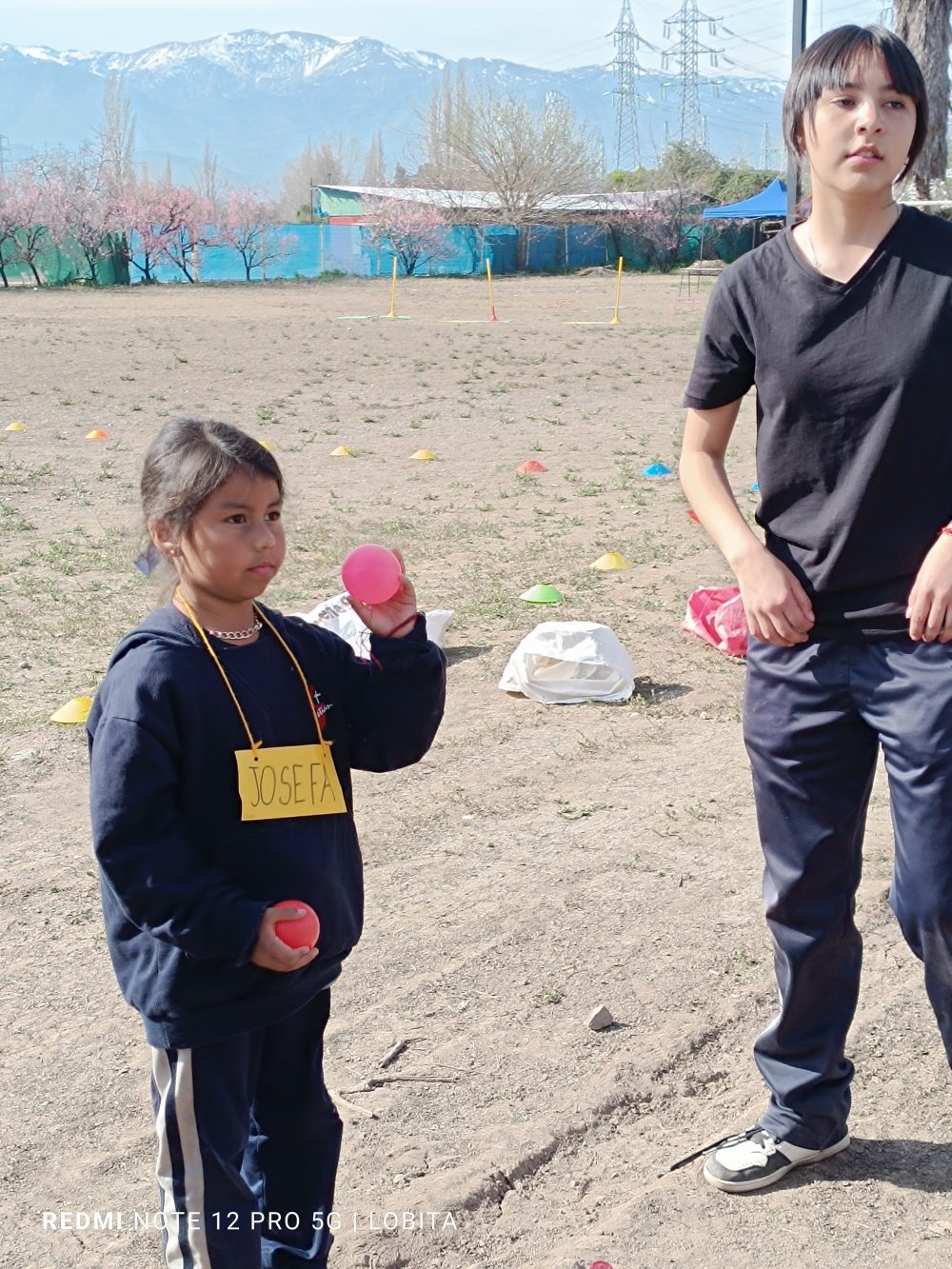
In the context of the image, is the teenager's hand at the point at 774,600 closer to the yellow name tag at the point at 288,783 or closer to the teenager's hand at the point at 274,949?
the yellow name tag at the point at 288,783

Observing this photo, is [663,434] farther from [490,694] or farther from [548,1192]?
[548,1192]

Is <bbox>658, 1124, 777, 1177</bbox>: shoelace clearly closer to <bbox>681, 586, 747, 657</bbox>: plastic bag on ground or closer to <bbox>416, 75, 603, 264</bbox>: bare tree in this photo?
<bbox>681, 586, 747, 657</bbox>: plastic bag on ground

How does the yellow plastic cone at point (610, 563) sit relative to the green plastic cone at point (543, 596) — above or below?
above

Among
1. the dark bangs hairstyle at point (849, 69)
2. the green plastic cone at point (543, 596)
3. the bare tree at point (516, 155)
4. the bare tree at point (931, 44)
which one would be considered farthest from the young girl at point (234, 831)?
the bare tree at point (516, 155)

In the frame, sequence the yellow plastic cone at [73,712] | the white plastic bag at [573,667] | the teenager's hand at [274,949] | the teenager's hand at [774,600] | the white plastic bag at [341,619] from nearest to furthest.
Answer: the teenager's hand at [274,949] < the teenager's hand at [774,600] < the white plastic bag at [341,619] < the yellow plastic cone at [73,712] < the white plastic bag at [573,667]

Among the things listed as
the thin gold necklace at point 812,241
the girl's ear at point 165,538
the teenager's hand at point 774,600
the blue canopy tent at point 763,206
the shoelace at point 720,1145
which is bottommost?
the shoelace at point 720,1145

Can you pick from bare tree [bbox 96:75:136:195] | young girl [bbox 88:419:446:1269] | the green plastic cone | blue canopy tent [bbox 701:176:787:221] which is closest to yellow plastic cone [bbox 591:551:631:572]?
the green plastic cone

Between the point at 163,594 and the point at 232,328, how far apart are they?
75.0 feet

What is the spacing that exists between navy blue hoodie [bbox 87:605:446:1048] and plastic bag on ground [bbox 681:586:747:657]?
3.83 m

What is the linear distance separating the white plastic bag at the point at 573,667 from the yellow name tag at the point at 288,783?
3.26m

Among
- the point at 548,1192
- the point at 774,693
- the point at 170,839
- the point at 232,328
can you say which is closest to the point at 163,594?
the point at 170,839

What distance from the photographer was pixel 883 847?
13.5 feet

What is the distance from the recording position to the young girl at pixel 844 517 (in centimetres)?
229

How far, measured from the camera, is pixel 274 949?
1.92 meters
